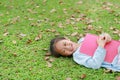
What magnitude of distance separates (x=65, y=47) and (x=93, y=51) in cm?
47

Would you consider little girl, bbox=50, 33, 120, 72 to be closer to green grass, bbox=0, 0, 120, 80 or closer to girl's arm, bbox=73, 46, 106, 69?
girl's arm, bbox=73, 46, 106, 69

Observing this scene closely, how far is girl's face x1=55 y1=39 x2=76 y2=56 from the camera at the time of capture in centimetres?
474

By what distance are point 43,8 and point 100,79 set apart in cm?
414

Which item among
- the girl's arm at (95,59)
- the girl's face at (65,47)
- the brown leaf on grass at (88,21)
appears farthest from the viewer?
the brown leaf on grass at (88,21)

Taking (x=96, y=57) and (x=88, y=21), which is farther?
(x=88, y=21)

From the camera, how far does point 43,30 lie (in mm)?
6266

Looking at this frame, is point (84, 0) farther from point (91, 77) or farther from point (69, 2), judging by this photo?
point (91, 77)

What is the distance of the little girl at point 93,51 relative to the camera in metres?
4.45

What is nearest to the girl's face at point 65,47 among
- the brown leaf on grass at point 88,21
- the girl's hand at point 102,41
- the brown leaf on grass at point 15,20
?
the girl's hand at point 102,41

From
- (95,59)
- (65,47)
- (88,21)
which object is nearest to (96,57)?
(95,59)

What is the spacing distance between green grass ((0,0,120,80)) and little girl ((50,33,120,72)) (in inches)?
4.6

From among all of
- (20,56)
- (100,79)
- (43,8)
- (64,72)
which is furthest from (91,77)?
(43,8)

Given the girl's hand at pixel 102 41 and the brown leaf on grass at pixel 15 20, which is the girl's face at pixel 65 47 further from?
the brown leaf on grass at pixel 15 20

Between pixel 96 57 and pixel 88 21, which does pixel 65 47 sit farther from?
pixel 88 21
